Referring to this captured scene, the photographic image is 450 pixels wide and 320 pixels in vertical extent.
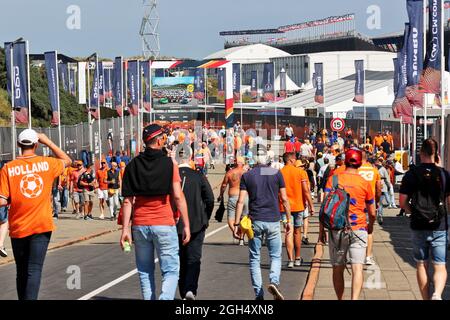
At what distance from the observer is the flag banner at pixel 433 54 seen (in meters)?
26.2

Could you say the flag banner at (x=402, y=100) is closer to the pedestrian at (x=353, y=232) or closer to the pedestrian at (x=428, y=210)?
the pedestrian at (x=353, y=232)

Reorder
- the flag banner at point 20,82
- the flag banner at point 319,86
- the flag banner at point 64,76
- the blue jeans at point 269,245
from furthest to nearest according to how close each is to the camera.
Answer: the flag banner at point 319,86 → the flag banner at point 64,76 → the flag banner at point 20,82 → the blue jeans at point 269,245

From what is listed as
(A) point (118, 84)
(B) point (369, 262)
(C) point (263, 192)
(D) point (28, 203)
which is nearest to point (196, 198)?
(C) point (263, 192)

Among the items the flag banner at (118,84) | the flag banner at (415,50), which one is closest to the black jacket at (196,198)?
the flag banner at (415,50)

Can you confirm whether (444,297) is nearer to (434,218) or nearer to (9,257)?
(434,218)

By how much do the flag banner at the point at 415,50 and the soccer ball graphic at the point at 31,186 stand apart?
19525 mm

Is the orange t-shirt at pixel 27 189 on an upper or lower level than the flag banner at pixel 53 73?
lower

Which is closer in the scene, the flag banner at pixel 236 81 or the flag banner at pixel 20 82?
the flag banner at pixel 20 82

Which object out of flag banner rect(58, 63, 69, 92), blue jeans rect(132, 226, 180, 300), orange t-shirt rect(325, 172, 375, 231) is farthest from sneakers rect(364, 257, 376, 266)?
flag banner rect(58, 63, 69, 92)

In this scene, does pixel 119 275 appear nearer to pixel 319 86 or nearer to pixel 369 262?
pixel 369 262

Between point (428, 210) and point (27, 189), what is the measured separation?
4.16 meters

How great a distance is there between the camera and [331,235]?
11844 millimetres

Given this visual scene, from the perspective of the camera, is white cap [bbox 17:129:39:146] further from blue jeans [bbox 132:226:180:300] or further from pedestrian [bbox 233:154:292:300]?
pedestrian [bbox 233:154:292:300]

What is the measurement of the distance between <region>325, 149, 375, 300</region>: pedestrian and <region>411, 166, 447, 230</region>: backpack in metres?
0.62
